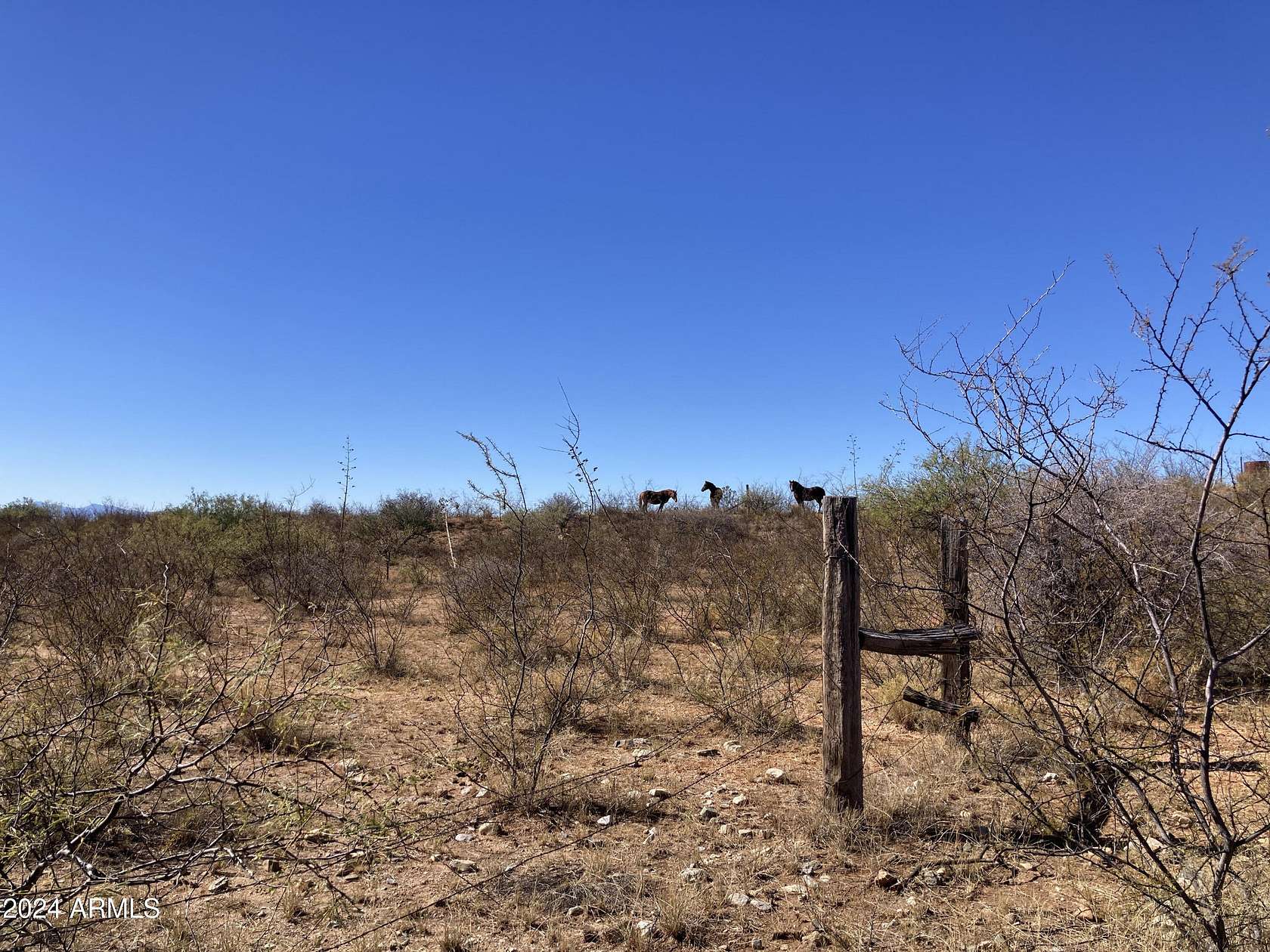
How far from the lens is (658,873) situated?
360cm

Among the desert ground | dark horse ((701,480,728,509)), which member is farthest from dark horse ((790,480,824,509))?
the desert ground

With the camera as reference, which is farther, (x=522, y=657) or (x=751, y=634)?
(x=751, y=634)

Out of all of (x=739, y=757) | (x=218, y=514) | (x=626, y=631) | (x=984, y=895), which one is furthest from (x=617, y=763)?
(x=218, y=514)

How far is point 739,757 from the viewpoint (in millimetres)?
5375

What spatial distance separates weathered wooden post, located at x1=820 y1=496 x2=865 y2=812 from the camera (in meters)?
4.02

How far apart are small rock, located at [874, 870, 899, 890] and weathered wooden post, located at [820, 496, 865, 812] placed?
1.82 feet

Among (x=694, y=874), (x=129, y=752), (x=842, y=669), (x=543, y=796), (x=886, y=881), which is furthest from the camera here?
(x=543, y=796)

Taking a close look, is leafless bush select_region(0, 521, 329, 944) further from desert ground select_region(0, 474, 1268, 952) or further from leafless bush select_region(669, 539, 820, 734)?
leafless bush select_region(669, 539, 820, 734)

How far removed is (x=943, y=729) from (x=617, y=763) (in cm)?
238

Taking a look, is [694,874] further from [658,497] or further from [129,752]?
[658,497]

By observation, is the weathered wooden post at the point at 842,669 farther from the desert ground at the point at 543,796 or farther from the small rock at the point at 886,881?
the small rock at the point at 886,881

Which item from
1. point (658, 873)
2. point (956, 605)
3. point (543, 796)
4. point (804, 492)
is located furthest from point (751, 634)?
point (804, 492)

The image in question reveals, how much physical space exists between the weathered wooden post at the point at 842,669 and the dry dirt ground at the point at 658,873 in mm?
173

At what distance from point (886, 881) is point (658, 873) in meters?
1.07
